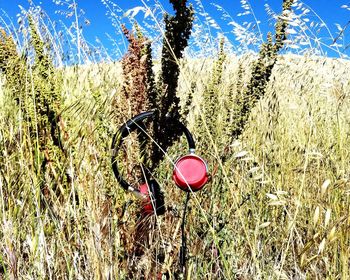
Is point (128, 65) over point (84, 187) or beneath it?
over

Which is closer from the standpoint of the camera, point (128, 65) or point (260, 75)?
point (128, 65)

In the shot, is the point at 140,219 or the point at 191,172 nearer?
the point at 191,172

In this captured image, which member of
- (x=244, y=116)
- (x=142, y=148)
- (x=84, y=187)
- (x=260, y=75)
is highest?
(x=260, y=75)

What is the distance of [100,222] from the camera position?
4.71ft

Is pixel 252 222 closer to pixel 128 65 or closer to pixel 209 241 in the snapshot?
pixel 209 241

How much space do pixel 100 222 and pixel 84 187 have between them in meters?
0.18

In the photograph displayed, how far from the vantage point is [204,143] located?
7.79 ft

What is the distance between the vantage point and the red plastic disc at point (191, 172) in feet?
4.57

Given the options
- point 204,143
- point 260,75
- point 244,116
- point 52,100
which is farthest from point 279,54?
point 52,100

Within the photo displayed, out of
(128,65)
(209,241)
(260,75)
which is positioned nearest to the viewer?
(209,241)

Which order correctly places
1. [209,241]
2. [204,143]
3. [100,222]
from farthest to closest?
1. [204,143]
2. [209,241]
3. [100,222]

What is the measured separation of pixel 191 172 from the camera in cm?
140

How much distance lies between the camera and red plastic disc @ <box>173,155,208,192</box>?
1393 millimetres

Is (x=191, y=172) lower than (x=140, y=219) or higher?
higher
